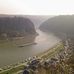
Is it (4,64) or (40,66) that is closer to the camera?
(40,66)

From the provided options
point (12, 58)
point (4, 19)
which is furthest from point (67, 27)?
point (12, 58)

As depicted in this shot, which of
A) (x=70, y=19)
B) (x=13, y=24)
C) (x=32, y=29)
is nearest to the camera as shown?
(x=13, y=24)

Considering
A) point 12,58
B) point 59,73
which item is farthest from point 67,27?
point 59,73

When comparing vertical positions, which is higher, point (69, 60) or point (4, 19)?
point (4, 19)

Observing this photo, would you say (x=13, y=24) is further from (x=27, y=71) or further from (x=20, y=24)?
(x=27, y=71)

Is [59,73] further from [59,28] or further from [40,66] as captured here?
[59,28]

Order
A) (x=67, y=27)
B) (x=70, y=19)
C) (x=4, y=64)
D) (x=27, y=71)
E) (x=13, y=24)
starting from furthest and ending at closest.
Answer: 1. (x=70, y=19)
2. (x=67, y=27)
3. (x=13, y=24)
4. (x=4, y=64)
5. (x=27, y=71)
